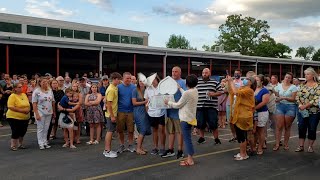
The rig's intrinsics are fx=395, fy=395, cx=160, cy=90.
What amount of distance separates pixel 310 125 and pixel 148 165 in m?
3.69

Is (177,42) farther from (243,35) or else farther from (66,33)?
(66,33)

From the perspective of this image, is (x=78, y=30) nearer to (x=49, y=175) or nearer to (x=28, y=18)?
(x=28, y=18)

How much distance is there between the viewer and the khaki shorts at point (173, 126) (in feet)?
26.0

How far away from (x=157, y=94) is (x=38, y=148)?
321 centimetres

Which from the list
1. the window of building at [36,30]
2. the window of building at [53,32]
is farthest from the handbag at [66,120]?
the window of building at [53,32]

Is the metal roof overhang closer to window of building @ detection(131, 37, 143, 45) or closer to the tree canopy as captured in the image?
window of building @ detection(131, 37, 143, 45)

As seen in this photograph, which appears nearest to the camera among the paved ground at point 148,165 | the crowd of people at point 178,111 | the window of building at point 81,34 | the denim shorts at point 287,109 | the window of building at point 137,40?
the paved ground at point 148,165

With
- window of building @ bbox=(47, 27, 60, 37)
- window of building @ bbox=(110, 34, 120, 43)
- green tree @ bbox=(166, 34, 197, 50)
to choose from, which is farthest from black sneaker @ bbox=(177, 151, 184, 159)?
green tree @ bbox=(166, 34, 197, 50)

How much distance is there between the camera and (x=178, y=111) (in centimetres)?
789

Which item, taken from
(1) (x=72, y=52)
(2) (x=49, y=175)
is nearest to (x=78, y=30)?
(1) (x=72, y=52)

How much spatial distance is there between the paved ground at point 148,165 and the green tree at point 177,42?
351 ft

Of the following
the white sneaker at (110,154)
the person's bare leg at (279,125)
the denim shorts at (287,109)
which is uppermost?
the denim shorts at (287,109)

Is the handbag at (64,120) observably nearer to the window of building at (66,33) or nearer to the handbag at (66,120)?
the handbag at (66,120)

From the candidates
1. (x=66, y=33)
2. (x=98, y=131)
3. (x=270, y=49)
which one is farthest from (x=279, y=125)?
(x=270, y=49)
